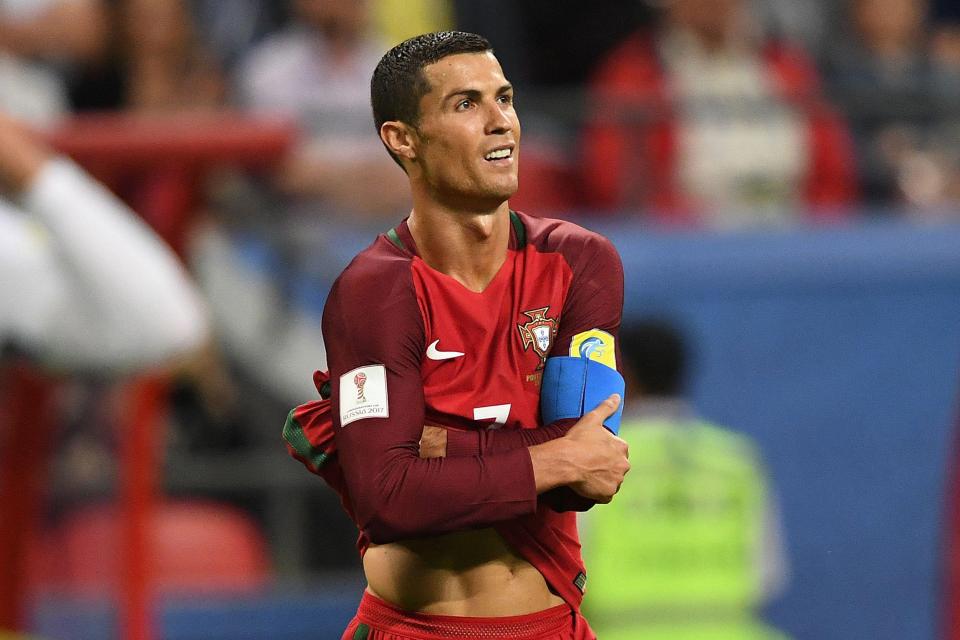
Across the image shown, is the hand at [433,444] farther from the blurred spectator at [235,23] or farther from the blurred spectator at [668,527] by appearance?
the blurred spectator at [235,23]

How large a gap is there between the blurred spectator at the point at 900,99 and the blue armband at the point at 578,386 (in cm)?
436

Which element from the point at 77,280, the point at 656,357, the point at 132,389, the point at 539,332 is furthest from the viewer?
the point at 656,357

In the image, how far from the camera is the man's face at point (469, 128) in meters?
2.13

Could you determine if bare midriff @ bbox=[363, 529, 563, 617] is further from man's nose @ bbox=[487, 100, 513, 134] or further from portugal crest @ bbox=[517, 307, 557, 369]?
man's nose @ bbox=[487, 100, 513, 134]

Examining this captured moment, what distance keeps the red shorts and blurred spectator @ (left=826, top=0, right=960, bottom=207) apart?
4380 mm

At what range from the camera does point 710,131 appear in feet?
20.4

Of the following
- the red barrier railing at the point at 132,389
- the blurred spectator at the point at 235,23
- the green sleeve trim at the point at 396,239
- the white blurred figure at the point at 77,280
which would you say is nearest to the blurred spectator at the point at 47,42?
the blurred spectator at the point at 235,23

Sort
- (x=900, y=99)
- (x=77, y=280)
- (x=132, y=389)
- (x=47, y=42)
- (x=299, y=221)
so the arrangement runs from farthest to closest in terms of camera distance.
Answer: (x=900, y=99), (x=47, y=42), (x=299, y=221), (x=132, y=389), (x=77, y=280)

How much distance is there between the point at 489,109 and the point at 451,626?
692 millimetres

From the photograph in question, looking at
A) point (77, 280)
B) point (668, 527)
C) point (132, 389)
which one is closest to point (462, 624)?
point (77, 280)

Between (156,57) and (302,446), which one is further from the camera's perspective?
(156,57)

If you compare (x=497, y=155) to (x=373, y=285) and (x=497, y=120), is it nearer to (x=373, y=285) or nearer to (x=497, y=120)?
(x=497, y=120)

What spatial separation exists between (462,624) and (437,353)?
1.21 ft

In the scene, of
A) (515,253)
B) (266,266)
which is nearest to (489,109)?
(515,253)
